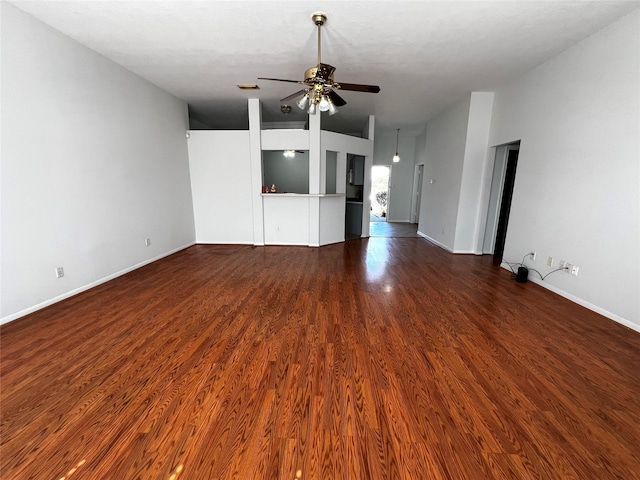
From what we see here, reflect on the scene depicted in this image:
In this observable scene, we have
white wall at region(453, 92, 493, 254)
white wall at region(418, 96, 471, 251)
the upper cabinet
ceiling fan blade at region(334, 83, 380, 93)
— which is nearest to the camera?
ceiling fan blade at region(334, 83, 380, 93)

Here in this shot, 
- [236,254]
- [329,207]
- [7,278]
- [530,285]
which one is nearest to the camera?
[7,278]

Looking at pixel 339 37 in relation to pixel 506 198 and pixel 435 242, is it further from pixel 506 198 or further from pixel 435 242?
pixel 435 242

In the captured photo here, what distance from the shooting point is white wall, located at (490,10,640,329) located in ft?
8.43

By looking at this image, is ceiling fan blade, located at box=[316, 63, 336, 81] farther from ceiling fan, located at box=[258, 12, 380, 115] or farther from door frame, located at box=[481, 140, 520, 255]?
door frame, located at box=[481, 140, 520, 255]

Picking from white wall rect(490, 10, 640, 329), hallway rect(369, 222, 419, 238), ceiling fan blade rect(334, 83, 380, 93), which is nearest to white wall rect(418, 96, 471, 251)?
hallway rect(369, 222, 419, 238)

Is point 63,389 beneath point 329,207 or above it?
beneath

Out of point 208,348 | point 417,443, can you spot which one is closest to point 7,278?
point 208,348

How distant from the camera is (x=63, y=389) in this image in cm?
170

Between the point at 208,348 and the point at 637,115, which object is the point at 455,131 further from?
the point at 208,348

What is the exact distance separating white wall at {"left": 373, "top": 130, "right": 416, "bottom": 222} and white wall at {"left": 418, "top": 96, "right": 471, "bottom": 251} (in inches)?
93.0

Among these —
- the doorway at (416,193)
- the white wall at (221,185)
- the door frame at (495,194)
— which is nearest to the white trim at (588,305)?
the door frame at (495,194)

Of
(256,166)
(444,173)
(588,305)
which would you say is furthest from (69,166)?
(444,173)

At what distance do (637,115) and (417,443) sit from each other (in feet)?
11.7

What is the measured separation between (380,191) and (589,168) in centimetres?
807
